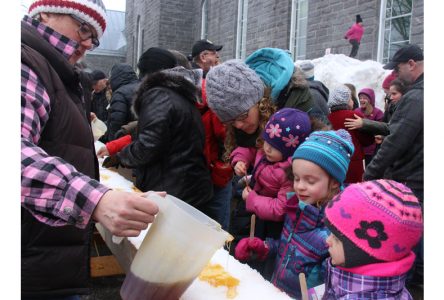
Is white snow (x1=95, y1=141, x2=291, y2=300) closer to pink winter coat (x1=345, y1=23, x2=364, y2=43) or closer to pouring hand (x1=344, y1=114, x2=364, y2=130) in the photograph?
pouring hand (x1=344, y1=114, x2=364, y2=130)

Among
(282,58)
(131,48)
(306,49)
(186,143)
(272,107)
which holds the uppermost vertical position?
(131,48)

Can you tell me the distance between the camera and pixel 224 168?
3.25 meters

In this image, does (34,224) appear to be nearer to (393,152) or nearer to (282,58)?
(282,58)

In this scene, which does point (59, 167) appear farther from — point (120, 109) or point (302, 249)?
point (120, 109)

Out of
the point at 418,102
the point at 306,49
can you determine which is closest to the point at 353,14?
the point at 306,49

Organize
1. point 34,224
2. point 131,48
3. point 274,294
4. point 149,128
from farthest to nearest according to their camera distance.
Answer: point 131,48
point 149,128
point 274,294
point 34,224

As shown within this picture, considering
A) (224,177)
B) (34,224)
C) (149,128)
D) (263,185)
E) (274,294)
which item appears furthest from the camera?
(224,177)

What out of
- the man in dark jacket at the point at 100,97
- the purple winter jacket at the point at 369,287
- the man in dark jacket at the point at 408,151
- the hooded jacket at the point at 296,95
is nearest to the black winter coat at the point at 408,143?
the man in dark jacket at the point at 408,151

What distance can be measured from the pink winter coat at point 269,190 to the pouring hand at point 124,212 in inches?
48.1

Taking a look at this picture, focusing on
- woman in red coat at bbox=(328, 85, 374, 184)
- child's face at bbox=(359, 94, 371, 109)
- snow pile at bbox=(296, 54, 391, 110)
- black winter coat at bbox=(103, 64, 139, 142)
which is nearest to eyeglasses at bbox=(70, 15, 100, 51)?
black winter coat at bbox=(103, 64, 139, 142)

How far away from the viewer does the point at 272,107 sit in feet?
9.00

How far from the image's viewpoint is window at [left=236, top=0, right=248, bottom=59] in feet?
44.3

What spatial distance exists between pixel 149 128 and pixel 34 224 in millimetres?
1361

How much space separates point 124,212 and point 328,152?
120 cm
